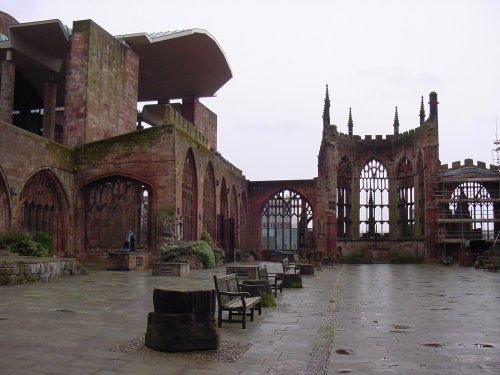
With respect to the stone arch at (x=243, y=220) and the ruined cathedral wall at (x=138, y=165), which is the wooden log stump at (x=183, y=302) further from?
the stone arch at (x=243, y=220)

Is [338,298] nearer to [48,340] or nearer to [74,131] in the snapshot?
[48,340]

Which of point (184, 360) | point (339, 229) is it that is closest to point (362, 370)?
point (184, 360)

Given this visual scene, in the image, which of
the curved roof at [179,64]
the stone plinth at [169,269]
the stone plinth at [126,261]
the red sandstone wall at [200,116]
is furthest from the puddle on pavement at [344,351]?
the red sandstone wall at [200,116]

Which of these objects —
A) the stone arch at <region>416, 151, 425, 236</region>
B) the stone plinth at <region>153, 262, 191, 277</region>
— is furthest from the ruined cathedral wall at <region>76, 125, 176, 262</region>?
the stone arch at <region>416, 151, 425, 236</region>

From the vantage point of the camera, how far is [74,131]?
1029 inches

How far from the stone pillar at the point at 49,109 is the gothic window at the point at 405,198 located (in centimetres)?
2825

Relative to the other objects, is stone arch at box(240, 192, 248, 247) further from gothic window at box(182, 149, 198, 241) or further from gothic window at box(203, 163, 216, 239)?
gothic window at box(182, 149, 198, 241)

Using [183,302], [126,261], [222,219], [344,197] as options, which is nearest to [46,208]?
[126,261]

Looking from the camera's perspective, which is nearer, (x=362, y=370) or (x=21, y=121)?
(x=362, y=370)

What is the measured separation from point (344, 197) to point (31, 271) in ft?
118

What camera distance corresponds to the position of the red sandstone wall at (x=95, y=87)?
26203 millimetres

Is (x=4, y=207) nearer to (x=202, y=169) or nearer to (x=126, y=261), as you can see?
(x=126, y=261)

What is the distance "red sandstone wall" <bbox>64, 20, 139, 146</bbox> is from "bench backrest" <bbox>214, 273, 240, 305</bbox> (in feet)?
61.2

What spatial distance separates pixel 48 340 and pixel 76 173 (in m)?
18.4
